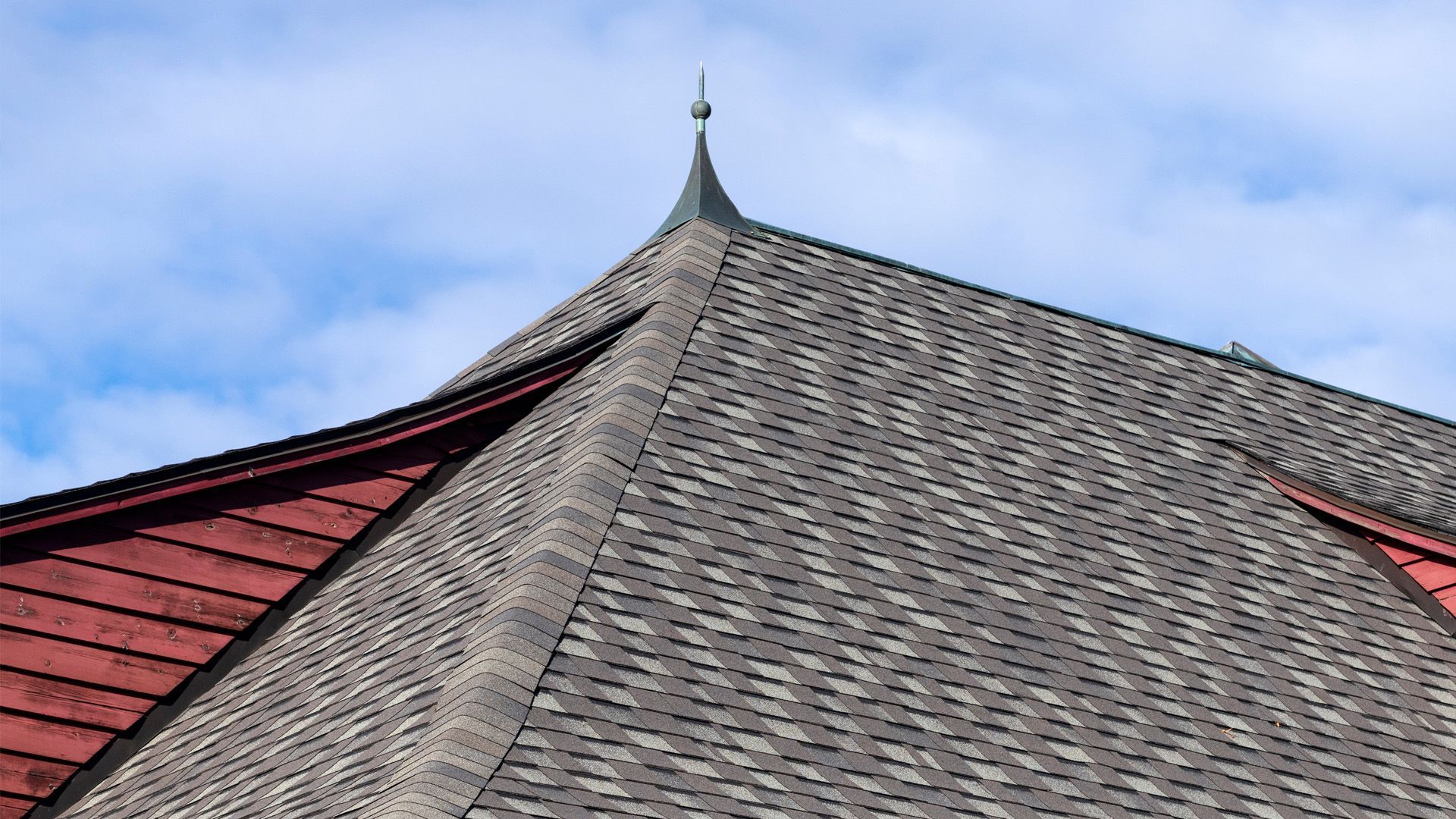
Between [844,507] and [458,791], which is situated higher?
[844,507]

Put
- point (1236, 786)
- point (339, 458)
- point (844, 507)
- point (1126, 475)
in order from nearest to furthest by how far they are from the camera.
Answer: point (1236, 786)
point (844, 507)
point (339, 458)
point (1126, 475)

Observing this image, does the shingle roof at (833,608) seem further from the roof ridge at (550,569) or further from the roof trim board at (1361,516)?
the roof trim board at (1361,516)

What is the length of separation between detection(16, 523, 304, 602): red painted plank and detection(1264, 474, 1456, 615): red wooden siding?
6.78 m

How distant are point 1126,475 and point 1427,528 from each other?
2022 mm

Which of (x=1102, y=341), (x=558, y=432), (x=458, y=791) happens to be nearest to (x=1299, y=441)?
(x=1102, y=341)

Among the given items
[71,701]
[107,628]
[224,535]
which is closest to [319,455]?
[224,535]

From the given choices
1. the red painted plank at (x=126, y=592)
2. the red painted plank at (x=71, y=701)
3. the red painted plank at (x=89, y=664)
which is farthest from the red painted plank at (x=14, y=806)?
the red painted plank at (x=126, y=592)

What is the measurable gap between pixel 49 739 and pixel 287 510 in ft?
6.05

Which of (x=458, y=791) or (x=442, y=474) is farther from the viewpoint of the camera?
(x=442, y=474)

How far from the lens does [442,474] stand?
11.8m

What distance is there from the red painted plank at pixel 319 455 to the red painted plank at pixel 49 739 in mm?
1025

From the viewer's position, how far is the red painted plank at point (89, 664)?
33.4 ft

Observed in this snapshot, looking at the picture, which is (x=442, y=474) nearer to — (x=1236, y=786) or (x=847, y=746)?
(x=847, y=746)

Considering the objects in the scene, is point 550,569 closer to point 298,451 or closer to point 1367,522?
point 298,451
